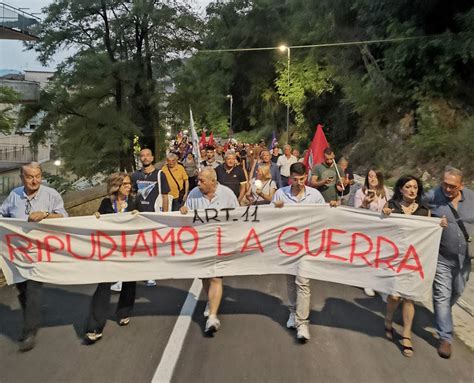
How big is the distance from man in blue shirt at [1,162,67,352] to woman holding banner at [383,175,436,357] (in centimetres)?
329

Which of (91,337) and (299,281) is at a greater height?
(299,281)

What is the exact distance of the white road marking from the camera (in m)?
3.93

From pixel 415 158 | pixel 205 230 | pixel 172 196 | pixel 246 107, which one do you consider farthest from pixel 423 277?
pixel 246 107

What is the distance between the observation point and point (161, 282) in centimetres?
630

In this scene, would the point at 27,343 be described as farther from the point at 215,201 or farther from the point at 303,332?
the point at 303,332

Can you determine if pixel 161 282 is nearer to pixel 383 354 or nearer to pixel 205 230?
pixel 205 230

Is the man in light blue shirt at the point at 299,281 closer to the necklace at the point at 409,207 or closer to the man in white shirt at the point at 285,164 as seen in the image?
the necklace at the point at 409,207

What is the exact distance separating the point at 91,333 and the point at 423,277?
A: 3204mm

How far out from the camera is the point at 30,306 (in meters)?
4.50

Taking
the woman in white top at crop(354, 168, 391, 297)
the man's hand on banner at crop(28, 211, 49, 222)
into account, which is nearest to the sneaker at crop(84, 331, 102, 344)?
the man's hand on banner at crop(28, 211, 49, 222)

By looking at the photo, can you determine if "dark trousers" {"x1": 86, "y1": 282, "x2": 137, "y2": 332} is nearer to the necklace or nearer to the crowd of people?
the crowd of people

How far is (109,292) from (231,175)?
3394mm

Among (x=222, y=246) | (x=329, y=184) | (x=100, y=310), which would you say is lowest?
(x=100, y=310)

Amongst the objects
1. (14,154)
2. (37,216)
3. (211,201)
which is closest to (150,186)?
(211,201)
